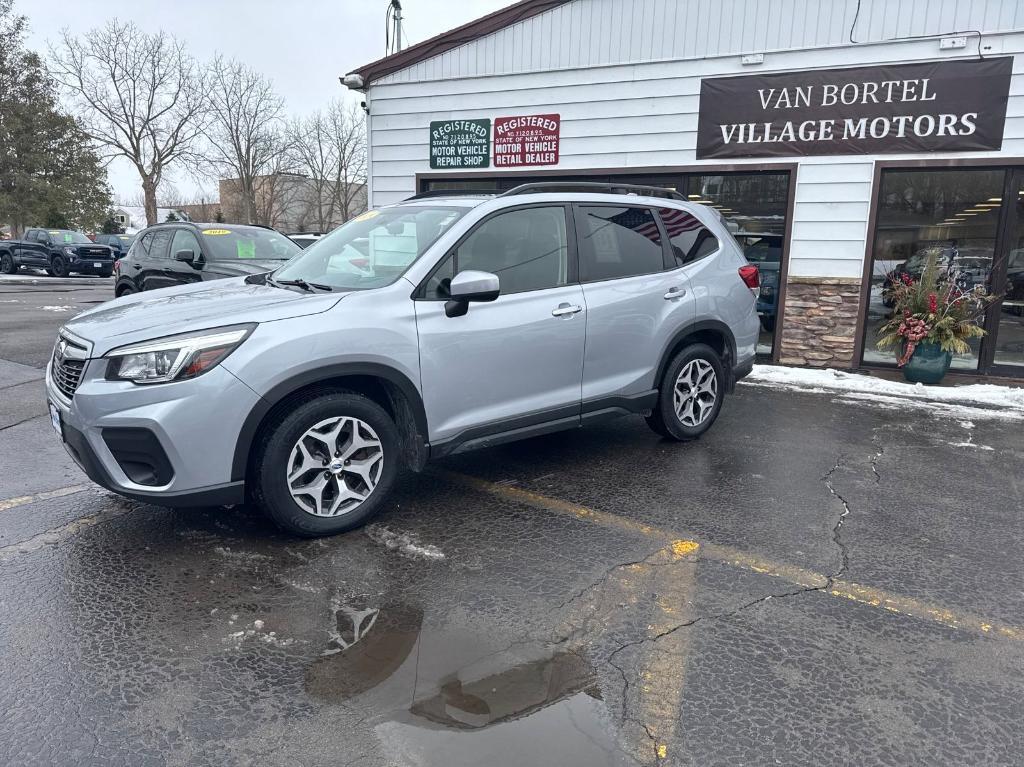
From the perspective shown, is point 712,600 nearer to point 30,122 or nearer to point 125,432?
point 125,432

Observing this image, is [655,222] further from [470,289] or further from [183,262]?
[183,262]

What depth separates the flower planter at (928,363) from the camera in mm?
8266

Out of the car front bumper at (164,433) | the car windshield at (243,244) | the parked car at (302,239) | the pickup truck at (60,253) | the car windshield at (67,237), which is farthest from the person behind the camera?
the car windshield at (67,237)

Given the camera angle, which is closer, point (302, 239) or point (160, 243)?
point (160, 243)

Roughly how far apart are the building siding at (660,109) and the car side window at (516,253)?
5.33m

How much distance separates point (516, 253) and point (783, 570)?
2306 mm

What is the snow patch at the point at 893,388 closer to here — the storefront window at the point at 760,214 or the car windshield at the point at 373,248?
the storefront window at the point at 760,214

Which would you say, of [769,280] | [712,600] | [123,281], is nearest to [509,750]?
[712,600]

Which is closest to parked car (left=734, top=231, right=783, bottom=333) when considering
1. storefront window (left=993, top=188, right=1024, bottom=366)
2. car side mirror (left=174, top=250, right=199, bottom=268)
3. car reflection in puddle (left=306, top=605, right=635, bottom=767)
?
storefront window (left=993, top=188, right=1024, bottom=366)

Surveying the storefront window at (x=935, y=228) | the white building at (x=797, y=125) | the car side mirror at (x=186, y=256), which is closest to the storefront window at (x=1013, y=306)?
the white building at (x=797, y=125)

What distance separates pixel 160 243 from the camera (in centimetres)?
1034

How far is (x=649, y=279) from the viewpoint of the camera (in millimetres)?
5129

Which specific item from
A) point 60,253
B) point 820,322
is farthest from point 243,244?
point 60,253

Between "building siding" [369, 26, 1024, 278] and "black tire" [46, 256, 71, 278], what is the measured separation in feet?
64.3
